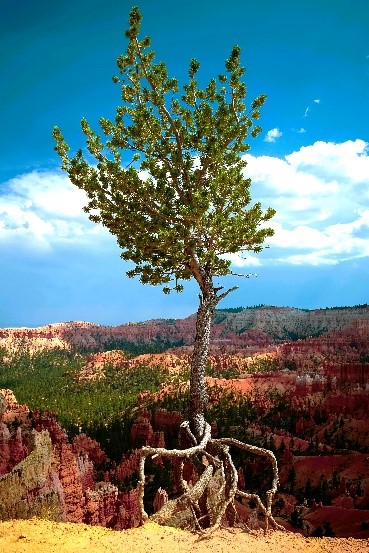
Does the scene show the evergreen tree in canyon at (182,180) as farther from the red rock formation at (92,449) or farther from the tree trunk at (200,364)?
the red rock formation at (92,449)

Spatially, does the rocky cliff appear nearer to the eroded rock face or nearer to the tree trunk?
the eroded rock face

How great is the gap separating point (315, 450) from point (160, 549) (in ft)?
164

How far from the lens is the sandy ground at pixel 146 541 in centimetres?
684

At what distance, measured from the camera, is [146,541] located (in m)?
7.20

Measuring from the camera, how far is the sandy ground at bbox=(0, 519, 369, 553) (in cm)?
684

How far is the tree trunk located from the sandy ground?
4015mm

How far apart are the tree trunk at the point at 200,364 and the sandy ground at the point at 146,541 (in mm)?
4015

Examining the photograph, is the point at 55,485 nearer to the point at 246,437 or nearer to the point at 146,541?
the point at 146,541

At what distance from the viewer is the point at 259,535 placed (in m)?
8.55

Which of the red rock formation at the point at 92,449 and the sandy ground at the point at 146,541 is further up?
the sandy ground at the point at 146,541

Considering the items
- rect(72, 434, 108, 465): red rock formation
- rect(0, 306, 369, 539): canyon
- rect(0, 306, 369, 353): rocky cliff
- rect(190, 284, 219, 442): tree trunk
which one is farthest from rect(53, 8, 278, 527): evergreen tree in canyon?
rect(0, 306, 369, 353): rocky cliff

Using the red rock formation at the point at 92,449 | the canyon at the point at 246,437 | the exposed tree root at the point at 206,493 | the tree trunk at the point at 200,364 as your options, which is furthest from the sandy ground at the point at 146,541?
the red rock formation at the point at 92,449

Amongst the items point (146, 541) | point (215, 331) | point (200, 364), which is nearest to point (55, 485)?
point (200, 364)

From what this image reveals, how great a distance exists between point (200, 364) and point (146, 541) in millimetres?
6069
